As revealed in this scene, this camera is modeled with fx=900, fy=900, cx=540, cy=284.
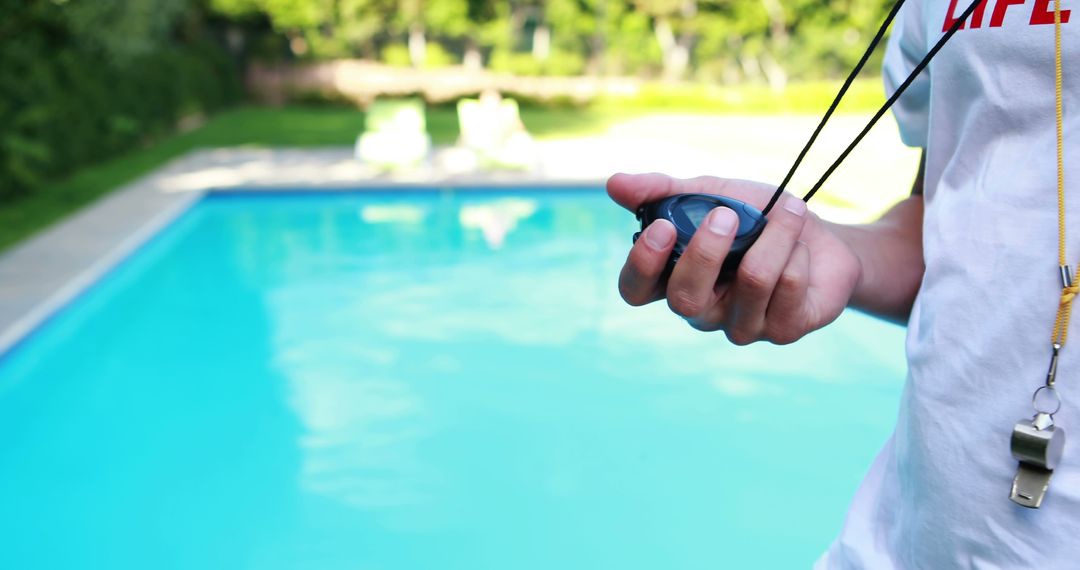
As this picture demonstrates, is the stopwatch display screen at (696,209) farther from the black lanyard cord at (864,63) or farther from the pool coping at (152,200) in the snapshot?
the pool coping at (152,200)

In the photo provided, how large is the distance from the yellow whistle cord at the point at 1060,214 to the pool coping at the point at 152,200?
4.76 m

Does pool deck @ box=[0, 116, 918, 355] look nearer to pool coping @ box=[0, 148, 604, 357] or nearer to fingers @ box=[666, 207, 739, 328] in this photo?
pool coping @ box=[0, 148, 604, 357]

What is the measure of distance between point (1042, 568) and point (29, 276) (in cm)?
597

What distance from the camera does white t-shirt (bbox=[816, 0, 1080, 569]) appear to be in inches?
27.2

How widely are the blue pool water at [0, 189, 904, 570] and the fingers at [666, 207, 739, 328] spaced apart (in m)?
2.56

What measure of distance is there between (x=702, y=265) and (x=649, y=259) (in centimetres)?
5

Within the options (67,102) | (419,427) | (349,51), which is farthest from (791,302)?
(349,51)

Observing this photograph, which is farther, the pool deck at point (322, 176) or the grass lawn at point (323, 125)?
the grass lawn at point (323, 125)

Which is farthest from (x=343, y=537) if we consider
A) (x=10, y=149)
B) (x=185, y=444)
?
(x=10, y=149)

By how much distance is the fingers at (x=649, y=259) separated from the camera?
0.77 meters

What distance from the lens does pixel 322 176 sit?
33.0ft

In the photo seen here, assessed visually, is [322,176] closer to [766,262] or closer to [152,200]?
[152,200]

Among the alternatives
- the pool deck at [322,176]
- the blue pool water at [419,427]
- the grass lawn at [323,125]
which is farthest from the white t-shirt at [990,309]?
the grass lawn at [323,125]

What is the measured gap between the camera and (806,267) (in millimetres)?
816
